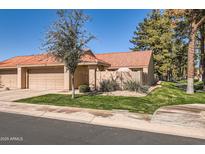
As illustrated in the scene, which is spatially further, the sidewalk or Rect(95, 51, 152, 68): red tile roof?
Rect(95, 51, 152, 68): red tile roof

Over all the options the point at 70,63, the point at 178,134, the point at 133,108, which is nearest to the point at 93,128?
the point at 178,134

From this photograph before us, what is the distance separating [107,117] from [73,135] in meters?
2.89

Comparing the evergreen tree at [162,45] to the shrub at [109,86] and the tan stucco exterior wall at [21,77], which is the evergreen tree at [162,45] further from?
the tan stucco exterior wall at [21,77]

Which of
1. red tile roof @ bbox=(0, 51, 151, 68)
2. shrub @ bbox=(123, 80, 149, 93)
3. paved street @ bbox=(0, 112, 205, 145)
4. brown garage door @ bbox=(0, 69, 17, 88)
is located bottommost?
paved street @ bbox=(0, 112, 205, 145)

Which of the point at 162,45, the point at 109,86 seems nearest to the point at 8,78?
the point at 109,86

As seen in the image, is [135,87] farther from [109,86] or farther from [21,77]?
[21,77]

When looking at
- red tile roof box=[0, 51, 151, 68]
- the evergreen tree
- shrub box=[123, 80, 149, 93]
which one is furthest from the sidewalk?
the evergreen tree

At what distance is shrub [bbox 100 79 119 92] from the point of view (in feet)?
59.8

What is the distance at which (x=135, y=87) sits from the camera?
1745 centimetres

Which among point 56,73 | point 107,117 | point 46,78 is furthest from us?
point 46,78

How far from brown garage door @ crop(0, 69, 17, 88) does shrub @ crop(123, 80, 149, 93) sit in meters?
13.0

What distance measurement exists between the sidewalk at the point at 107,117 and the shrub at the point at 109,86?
295 inches

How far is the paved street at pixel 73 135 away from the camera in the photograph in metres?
5.86

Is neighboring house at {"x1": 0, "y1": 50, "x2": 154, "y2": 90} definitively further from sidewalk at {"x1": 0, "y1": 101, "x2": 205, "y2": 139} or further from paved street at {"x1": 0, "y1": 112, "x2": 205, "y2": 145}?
paved street at {"x1": 0, "y1": 112, "x2": 205, "y2": 145}
